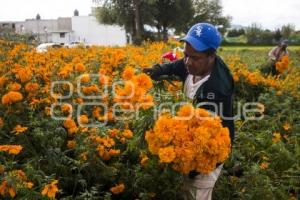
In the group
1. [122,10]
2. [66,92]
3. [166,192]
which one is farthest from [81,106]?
[122,10]

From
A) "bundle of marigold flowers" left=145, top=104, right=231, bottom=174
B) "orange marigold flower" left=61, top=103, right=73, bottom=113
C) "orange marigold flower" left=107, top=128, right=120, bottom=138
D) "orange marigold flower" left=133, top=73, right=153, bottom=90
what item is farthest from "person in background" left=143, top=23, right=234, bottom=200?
"orange marigold flower" left=61, top=103, right=73, bottom=113

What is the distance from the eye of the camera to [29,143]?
3.48m

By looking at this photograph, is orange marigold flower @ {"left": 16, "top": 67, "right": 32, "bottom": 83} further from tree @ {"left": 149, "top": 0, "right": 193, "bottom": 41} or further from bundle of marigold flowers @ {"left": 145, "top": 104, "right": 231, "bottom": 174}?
tree @ {"left": 149, "top": 0, "right": 193, "bottom": 41}

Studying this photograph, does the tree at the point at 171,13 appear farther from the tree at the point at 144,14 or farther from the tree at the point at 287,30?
the tree at the point at 287,30

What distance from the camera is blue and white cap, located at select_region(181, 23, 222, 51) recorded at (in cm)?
307

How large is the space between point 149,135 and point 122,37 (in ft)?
217

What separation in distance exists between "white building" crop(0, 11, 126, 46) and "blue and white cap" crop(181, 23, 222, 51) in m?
59.8

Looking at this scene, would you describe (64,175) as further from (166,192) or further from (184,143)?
(184,143)

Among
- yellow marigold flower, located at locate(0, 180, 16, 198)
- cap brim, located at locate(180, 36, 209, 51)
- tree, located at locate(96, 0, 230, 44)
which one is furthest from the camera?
tree, located at locate(96, 0, 230, 44)

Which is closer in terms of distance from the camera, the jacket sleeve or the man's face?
the man's face

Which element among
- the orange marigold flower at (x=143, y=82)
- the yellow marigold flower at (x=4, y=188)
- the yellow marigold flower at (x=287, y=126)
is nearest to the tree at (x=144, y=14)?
the yellow marigold flower at (x=287, y=126)

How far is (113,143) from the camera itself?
3.32 m

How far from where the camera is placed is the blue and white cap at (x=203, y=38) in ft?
10.1

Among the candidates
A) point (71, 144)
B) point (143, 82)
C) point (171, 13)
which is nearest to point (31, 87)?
point (71, 144)
